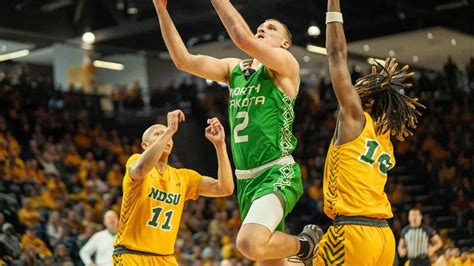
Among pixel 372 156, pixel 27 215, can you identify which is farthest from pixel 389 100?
pixel 27 215

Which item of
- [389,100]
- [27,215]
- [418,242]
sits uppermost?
[389,100]

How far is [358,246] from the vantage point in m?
5.77

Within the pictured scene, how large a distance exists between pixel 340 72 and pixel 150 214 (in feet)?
8.02

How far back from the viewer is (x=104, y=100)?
28.2 metres

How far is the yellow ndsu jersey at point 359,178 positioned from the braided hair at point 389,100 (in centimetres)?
23

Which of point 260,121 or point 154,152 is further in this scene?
point 154,152

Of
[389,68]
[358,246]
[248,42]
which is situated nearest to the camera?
[358,246]

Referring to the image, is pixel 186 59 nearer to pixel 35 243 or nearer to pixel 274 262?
pixel 274 262

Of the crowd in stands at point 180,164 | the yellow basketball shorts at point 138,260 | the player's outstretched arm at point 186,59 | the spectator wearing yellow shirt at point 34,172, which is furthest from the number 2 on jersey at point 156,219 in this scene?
the spectator wearing yellow shirt at point 34,172

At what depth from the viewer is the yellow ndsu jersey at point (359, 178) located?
5.84 m

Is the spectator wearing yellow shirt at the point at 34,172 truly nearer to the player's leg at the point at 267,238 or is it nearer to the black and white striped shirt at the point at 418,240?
the black and white striped shirt at the point at 418,240

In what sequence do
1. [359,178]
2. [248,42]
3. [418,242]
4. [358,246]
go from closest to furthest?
1. [358,246]
2. [359,178]
3. [248,42]
4. [418,242]

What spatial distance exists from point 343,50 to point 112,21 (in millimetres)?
23982

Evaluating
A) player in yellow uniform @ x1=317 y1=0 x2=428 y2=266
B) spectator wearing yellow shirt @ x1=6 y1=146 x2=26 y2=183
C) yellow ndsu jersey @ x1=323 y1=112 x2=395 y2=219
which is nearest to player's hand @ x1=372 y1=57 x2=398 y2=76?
player in yellow uniform @ x1=317 y1=0 x2=428 y2=266
